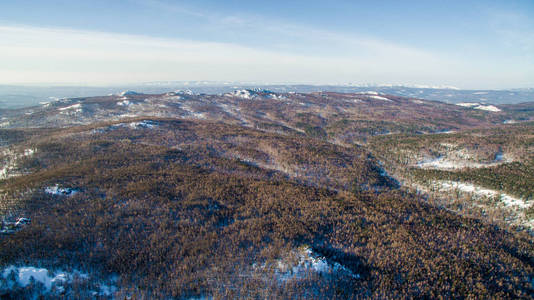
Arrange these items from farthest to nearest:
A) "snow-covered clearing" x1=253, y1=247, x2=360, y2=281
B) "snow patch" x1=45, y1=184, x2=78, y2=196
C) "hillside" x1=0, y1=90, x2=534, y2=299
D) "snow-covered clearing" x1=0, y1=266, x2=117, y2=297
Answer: "snow patch" x1=45, y1=184, x2=78, y2=196 < "snow-covered clearing" x1=253, y1=247, x2=360, y2=281 < "hillside" x1=0, y1=90, x2=534, y2=299 < "snow-covered clearing" x1=0, y1=266, x2=117, y2=297

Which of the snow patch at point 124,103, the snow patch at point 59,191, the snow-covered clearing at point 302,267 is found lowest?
the snow-covered clearing at point 302,267

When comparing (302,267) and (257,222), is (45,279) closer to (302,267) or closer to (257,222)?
(257,222)

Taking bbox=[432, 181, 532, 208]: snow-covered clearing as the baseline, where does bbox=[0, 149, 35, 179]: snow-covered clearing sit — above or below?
above

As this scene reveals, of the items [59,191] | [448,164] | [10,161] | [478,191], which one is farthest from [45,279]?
[448,164]

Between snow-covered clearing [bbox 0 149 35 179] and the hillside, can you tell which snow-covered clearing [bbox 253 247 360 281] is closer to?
the hillside

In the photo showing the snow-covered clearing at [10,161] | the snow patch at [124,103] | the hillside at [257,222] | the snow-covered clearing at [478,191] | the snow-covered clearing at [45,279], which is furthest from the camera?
the snow patch at [124,103]

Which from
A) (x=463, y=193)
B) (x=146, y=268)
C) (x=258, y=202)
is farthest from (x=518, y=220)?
(x=146, y=268)

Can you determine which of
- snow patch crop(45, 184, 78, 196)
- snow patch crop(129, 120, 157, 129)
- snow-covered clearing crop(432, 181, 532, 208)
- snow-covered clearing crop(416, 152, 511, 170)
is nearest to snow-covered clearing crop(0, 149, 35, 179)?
snow patch crop(45, 184, 78, 196)

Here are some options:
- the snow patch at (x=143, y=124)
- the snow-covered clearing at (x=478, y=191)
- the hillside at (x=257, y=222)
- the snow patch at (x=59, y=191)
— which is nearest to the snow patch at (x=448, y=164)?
the hillside at (x=257, y=222)

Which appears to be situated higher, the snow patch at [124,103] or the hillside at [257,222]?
the snow patch at [124,103]

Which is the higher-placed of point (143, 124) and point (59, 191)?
point (143, 124)

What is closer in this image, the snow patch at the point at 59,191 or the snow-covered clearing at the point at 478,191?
the snow patch at the point at 59,191

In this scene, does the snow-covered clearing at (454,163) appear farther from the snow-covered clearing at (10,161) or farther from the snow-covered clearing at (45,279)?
the snow-covered clearing at (10,161)

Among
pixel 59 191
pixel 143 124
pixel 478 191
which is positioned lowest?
pixel 478 191
